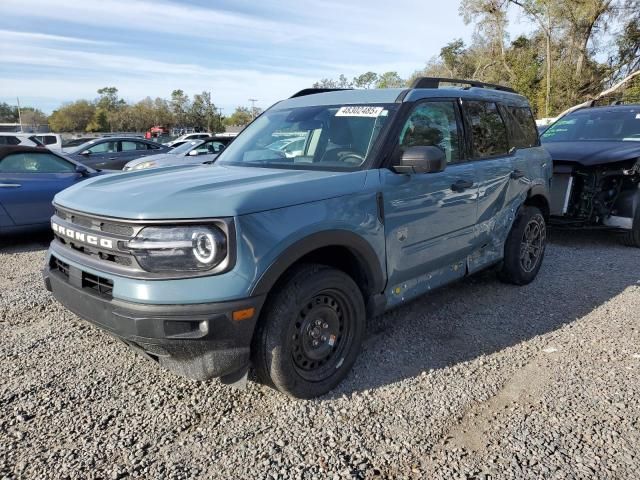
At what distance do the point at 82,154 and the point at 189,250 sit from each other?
534 inches

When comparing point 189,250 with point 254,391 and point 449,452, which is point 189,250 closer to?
point 254,391

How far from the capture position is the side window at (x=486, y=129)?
4039mm

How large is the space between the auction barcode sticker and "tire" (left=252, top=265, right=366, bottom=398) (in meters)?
1.20

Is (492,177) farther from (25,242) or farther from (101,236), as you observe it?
(25,242)

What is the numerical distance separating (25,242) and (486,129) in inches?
250

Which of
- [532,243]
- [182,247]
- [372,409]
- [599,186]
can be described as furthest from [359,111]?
[599,186]

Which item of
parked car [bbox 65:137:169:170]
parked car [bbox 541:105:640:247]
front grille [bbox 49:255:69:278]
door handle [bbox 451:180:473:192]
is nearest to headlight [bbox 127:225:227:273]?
front grille [bbox 49:255:69:278]

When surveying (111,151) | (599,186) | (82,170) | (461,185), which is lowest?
(111,151)

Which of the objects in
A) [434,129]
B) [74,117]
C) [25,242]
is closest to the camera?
[434,129]

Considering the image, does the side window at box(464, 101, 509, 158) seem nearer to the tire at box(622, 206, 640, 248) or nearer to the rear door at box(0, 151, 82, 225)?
the tire at box(622, 206, 640, 248)

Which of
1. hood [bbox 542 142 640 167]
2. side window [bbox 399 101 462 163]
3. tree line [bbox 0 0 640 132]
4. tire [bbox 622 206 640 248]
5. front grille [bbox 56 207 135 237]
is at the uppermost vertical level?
tree line [bbox 0 0 640 132]

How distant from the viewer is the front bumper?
7.66 ft

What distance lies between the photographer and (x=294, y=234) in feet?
8.40

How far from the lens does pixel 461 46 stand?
4931cm
